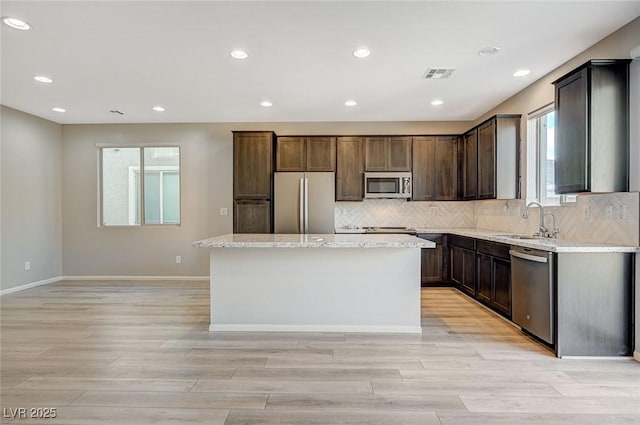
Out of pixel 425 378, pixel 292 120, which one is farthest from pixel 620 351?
pixel 292 120

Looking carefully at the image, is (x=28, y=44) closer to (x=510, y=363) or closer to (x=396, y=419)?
(x=396, y=419)

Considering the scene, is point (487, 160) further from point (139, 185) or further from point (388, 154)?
point (139, 185)

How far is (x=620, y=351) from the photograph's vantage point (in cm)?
269

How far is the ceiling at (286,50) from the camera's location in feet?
8.25

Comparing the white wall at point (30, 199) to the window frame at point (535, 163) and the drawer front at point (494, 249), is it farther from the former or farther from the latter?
the window frame at point (535, 163)

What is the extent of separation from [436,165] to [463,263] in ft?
5.39

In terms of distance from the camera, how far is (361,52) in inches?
124

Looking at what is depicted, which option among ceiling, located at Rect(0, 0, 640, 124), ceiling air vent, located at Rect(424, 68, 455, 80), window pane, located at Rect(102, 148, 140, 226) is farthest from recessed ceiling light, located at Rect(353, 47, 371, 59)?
→ window pane, located at Rect(102, 148, 140, 226)

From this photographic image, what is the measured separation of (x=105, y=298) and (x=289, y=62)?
3.88 m

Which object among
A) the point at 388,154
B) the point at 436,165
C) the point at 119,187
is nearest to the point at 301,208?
the point at 388,154

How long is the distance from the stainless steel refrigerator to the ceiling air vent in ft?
6.51

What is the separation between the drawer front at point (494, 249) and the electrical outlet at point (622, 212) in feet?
3.05

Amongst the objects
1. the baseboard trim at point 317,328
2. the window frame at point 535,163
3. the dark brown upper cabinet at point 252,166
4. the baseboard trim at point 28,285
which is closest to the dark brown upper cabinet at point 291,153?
the dark brown upper cabinet at point 252,166

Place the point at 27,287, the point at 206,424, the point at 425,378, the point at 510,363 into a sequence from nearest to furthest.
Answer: the point at 206,424, the point at 425,378, the point at 510,363, the point at 27,287
